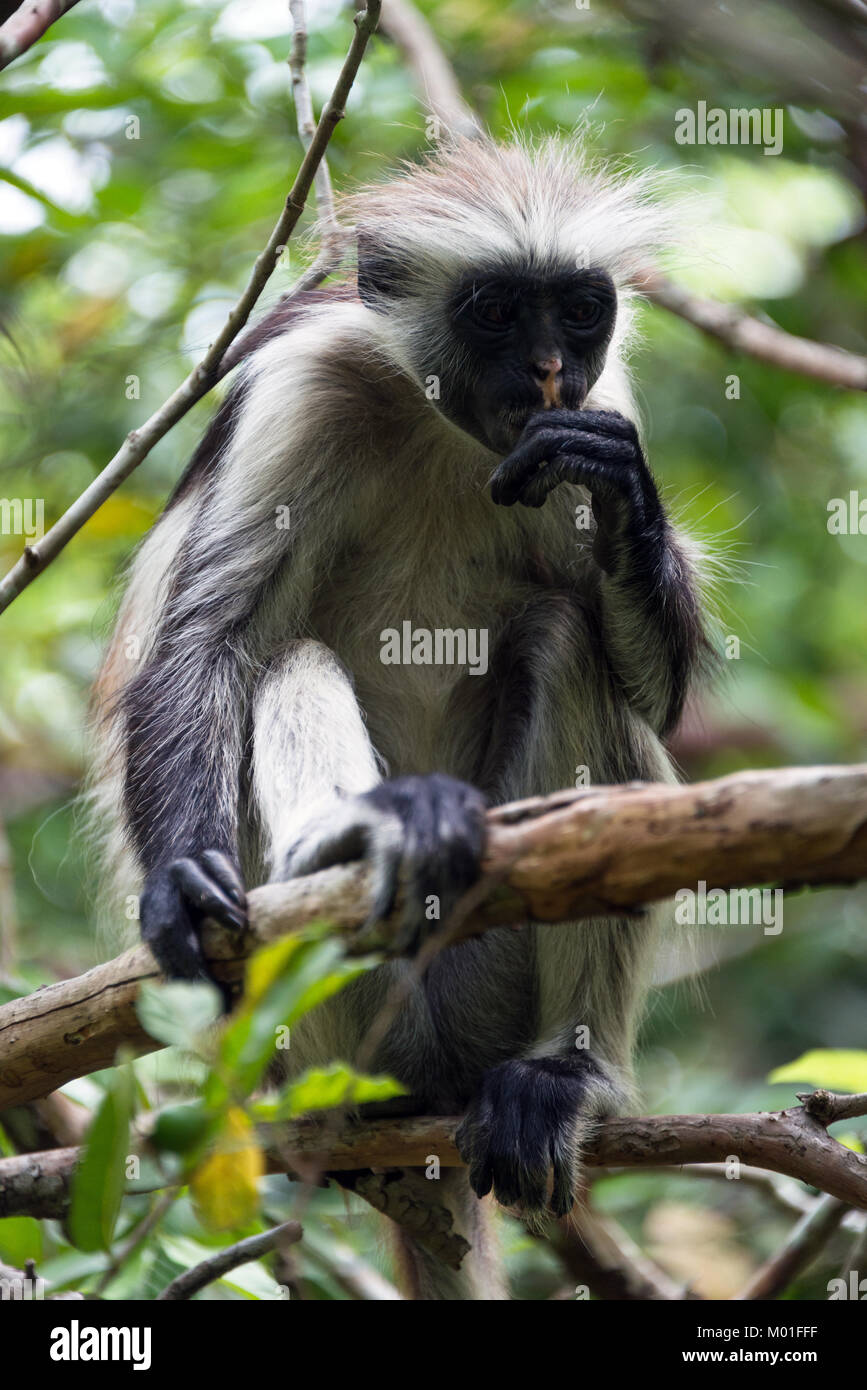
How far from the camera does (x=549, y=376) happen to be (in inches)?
186

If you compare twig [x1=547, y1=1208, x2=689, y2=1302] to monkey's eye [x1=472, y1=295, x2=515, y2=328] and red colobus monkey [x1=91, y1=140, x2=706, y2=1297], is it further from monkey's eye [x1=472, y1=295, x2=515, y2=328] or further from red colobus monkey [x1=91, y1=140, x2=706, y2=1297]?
monkey's eye [x1=472, y1=295, x2=515, y2=328]

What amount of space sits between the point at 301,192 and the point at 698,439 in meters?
5.55

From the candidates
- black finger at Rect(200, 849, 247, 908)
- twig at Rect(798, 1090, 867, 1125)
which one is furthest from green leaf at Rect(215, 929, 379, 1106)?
twig at Rect(798, 1090, 867, 1125)

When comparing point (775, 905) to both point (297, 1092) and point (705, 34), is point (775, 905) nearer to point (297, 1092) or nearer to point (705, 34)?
point (705, 34)

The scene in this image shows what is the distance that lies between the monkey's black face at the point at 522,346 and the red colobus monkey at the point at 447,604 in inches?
0.4

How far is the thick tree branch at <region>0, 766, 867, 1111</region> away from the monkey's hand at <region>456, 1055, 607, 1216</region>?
108 centimetres

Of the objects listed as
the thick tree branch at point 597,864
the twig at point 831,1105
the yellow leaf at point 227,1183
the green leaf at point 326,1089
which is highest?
the thick tree branch at point 597,864

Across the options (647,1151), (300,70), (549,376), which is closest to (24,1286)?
(647,1151)

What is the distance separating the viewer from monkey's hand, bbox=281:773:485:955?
336 cm

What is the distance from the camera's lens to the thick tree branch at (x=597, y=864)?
2.76 m

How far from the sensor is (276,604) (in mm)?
5270

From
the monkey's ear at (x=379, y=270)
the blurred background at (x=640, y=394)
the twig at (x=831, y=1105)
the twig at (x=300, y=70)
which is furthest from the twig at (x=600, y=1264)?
the twig at (x=300, y=70)

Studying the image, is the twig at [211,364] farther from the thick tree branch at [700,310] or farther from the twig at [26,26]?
the thick tree branch at [700,310]
